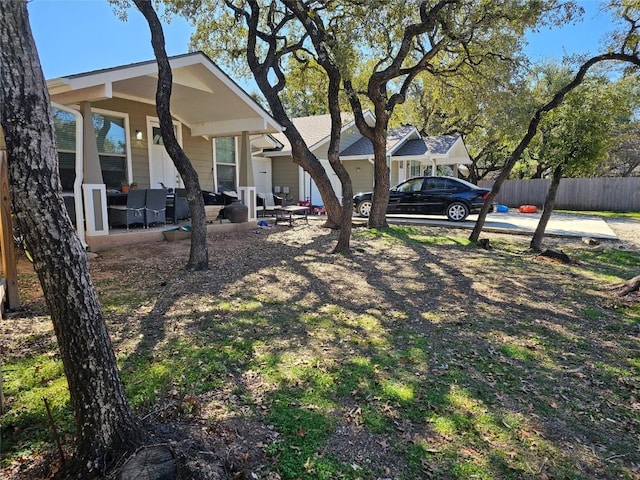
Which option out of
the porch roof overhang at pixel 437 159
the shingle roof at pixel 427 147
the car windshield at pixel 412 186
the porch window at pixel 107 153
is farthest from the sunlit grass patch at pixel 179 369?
the shingle roof at pixel 427 147

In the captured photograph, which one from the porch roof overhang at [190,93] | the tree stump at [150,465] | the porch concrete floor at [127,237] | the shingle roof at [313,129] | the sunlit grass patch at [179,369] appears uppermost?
the shingle roof at [313,129]

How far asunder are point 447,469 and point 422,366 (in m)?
1.32

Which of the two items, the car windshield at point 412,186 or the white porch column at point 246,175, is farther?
the car windshield at point 412,186

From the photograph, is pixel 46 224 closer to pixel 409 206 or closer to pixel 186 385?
pixel 186 385

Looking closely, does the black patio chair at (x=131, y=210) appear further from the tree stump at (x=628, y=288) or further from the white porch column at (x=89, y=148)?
the tree stump at (x=628, y=288)

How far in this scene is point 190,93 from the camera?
10.3 meters

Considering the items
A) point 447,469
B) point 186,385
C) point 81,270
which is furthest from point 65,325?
point 447,469

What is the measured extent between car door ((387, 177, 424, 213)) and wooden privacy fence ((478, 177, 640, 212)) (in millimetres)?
11021

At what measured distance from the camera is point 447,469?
2.45 meters

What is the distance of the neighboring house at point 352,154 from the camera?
60.4 feet

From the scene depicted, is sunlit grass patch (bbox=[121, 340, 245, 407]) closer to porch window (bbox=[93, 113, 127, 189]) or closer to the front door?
porch window (bbox=[93, 113, 127, 189])

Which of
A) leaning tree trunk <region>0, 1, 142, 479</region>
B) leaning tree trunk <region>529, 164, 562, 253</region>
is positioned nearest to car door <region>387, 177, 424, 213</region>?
leaning tree trunk <region>529, 164, 562, 253</region>

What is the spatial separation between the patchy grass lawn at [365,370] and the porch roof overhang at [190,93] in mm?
3370

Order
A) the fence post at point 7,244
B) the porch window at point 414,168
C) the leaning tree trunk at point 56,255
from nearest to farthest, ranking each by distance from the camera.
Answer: the leaning tree trunk at point 56,255
the fence post at point 7,244
the porch window at point 414,168
